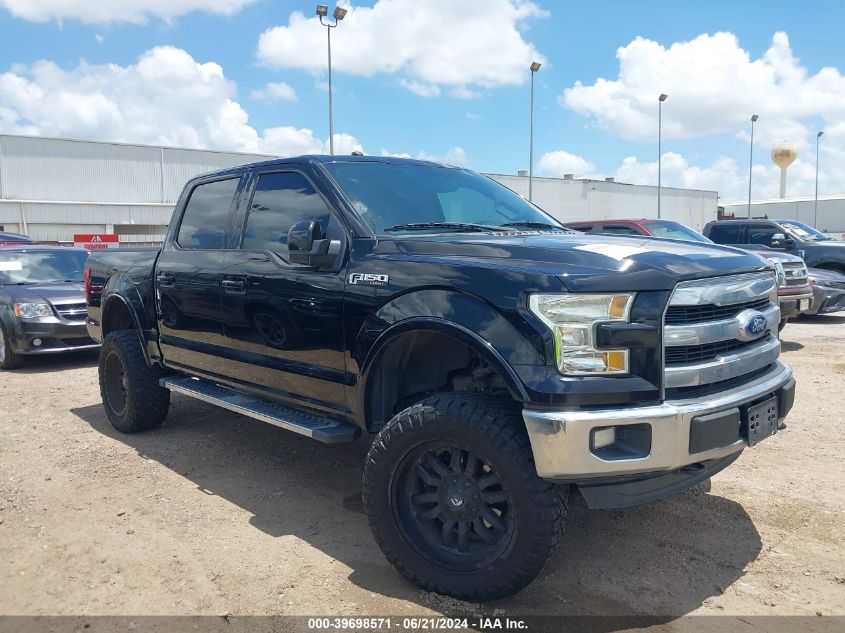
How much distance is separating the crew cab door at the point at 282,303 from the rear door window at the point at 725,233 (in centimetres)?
1121

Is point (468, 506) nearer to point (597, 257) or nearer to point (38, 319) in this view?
point (597, 257)

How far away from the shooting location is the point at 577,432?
2652 mm

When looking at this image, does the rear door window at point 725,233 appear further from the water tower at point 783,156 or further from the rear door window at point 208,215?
the water tower at point 783,156

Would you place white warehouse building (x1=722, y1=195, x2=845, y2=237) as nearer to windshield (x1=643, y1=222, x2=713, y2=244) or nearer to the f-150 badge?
windshield (x1=643, y1=222, x2=713, y2=244)

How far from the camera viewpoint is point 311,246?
141 inches

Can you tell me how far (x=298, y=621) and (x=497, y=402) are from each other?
123 cm

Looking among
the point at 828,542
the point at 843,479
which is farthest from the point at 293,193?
the point at 843,479

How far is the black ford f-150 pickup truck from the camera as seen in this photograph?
275cm

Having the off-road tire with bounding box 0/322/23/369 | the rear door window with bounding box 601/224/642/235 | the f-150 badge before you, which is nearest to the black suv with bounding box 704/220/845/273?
the rear door window with bounding box 601/224/642/235

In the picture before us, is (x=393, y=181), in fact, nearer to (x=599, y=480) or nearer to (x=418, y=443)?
(x=418, y=443)

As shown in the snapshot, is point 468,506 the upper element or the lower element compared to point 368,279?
lower

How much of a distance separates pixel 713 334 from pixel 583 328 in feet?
2.03

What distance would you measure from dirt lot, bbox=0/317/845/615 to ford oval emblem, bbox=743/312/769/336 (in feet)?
Answer: 3.72

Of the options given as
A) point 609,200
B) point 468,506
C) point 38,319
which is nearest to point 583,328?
point 468,506
